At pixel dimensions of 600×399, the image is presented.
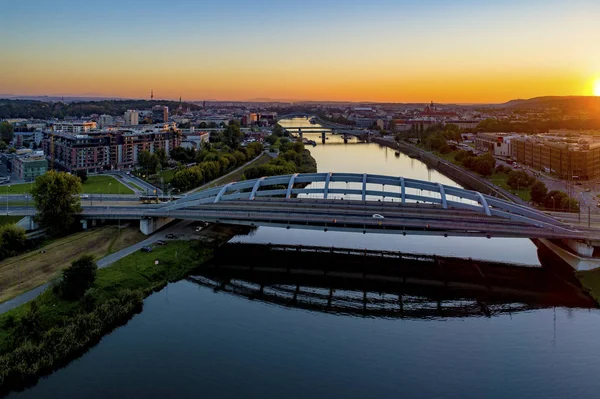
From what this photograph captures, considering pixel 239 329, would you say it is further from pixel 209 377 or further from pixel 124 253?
pixel 124 253

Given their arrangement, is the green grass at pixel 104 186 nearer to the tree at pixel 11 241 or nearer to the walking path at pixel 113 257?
the walking path at pixel 113 257

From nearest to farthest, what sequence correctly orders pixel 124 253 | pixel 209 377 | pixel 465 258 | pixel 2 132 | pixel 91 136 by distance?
pixel 209 377, pixel 124 253, pixel 465 258, pixel 91 136, pixel 2 132

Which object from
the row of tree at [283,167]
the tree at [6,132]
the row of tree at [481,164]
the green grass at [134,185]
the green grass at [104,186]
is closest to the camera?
the green grass at [104,186]

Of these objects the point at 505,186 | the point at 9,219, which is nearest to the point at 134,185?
the point at 9,219

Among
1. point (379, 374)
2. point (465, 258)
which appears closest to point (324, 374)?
point (379, 374)

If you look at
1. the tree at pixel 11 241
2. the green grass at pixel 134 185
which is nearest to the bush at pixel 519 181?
the green grass at pixel 134 185

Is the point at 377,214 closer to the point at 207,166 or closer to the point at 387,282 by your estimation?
the point at 387,282
